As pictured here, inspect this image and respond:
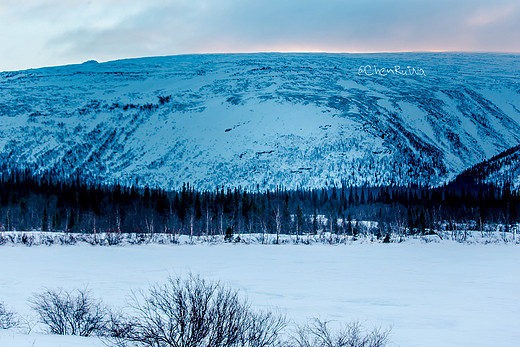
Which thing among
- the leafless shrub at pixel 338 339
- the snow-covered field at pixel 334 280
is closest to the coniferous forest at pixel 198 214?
the snow-covered field at pixel 334 280

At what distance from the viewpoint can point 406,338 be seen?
19.2 meters

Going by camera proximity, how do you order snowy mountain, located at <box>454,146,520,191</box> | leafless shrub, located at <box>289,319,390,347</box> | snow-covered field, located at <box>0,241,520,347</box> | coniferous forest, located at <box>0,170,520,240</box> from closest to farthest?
1. leafless shrub, located at <box>289,319,390,347</box>
2. snow-covered field, located at <box>0,241,520,347</box>
3. coniferous forest, located at <box>0,170,520,240</box>
4. snowy mountain, located at <box>454,146,520,191</box>

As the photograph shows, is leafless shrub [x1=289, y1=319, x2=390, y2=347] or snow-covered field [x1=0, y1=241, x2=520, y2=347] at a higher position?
leafless shrub [x1=289, y1=319, x2=390, y2=347]

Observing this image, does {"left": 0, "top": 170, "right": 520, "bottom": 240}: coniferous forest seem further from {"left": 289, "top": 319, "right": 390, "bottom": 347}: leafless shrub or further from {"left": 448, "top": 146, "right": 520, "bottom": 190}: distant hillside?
{"left": 289, "top": 319, "right": 390, "bottom": 347}: leafless shrub

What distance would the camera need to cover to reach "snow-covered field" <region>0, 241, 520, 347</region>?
2211 cm

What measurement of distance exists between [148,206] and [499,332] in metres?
111

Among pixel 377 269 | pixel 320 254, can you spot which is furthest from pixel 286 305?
pixel 320 254

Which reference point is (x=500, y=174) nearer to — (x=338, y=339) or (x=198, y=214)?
(x=198, y=214)

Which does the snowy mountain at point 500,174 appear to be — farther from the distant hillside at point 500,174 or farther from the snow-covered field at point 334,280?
the snow-covered field at point 334,280

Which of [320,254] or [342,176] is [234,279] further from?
[342,176]

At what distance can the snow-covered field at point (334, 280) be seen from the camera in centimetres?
2211

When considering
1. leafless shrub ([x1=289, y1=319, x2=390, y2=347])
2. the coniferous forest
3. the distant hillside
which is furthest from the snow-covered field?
the distant hillside

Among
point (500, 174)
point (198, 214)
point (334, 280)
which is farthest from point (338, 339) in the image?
point (500, 174)

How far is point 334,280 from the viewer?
37.5 metres
